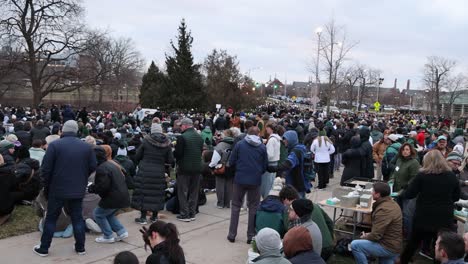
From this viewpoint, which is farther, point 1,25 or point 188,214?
point 1,25

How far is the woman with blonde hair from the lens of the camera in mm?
5680

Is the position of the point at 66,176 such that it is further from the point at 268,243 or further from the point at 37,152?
the point at 37,152

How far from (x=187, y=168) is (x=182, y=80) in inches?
1072

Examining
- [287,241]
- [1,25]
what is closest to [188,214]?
[287,241]

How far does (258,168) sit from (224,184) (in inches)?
93.1

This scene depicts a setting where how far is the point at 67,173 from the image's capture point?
575cm

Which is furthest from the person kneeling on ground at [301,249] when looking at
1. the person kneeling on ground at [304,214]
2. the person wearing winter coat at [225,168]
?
the person wearing winter coat at [225,168]

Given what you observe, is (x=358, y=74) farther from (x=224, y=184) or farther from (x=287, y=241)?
(x=287, y=241)

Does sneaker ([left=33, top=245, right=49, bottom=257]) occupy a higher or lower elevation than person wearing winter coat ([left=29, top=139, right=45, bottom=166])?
lower

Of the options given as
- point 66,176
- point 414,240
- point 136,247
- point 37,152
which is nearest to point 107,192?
point 66,176

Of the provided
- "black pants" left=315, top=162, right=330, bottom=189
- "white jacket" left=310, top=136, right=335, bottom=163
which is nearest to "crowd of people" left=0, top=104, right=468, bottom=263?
"white jacket" left=310, top=136, right=335, bottom=163

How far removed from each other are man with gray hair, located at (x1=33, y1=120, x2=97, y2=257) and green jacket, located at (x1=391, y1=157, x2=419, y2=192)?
4.91 meters

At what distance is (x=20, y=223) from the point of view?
23.9 feet

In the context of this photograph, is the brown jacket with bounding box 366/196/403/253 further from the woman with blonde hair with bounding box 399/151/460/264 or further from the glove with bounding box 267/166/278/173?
the glove with bounding box 267/166/278/173
